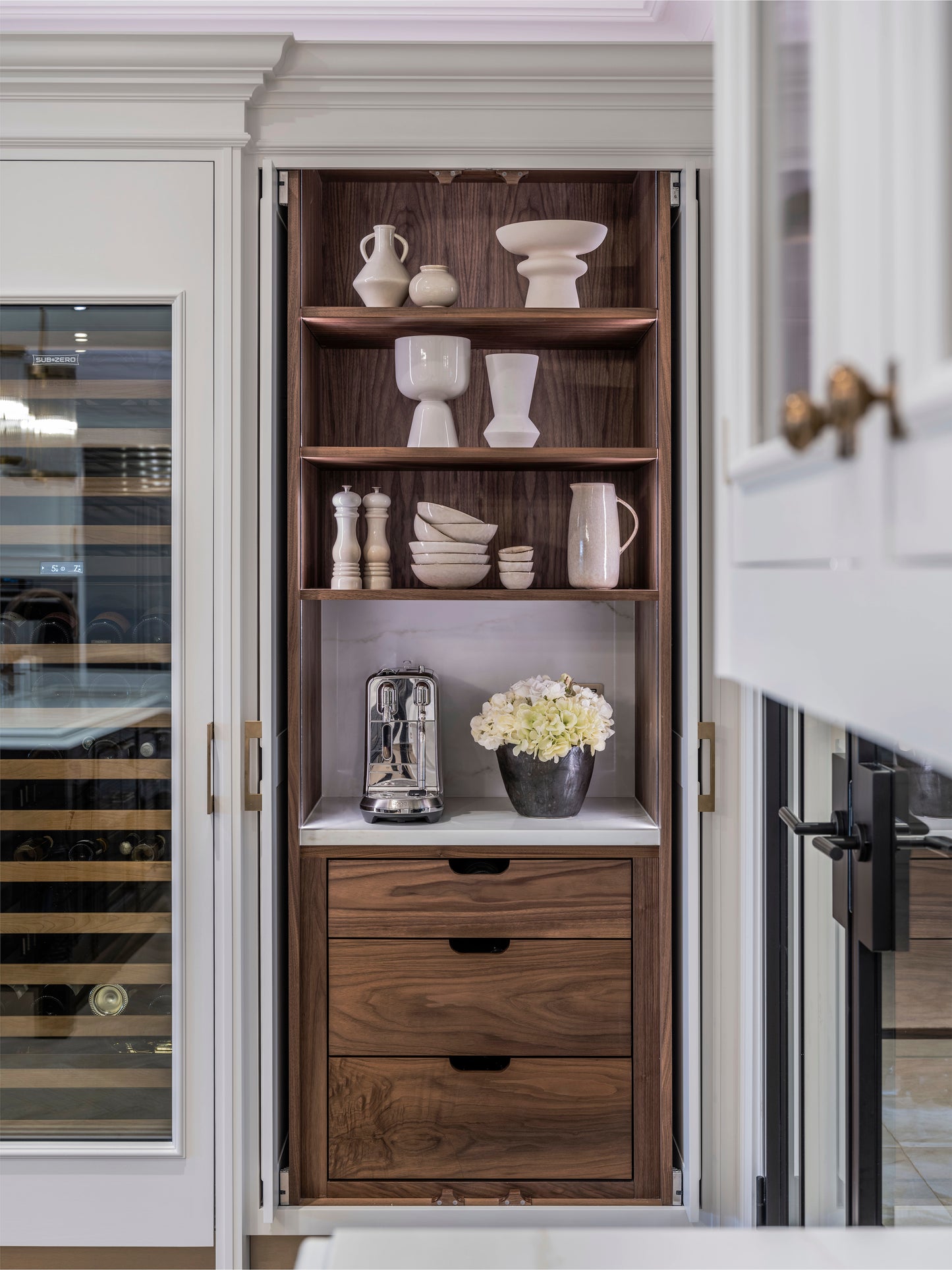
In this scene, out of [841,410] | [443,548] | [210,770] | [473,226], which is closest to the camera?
[841,410]

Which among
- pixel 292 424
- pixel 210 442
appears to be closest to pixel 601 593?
pixel 292 424

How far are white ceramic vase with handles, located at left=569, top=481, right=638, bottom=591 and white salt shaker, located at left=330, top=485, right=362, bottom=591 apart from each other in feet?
1.53

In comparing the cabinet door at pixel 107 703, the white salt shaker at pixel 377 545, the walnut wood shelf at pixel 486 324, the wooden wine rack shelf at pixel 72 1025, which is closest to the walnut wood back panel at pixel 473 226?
the walnut wood shelf at pixel 486 324

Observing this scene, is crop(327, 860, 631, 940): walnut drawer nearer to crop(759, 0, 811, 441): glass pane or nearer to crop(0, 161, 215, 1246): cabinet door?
crop(0, 161, 215, 1246): cabinet door

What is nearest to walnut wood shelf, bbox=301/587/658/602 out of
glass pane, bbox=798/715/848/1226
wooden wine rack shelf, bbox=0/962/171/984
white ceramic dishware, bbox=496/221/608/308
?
glass pane, bbox=798/715/848/1226

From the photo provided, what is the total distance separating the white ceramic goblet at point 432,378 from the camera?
1991mm

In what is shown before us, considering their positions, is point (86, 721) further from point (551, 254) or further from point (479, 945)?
point (551, 254)

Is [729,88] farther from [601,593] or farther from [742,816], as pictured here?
[742,816]

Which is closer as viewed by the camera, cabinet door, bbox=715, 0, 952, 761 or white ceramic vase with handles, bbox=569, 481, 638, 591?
cabinet door, bbox=715, 0, 952, 761

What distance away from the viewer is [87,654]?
1.94 m

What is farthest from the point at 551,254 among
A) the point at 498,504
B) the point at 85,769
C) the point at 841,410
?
the point at 841,410

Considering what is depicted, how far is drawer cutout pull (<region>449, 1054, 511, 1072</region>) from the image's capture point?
1.94m

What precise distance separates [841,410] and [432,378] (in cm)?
164

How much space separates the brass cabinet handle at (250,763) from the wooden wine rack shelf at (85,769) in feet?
0.54
